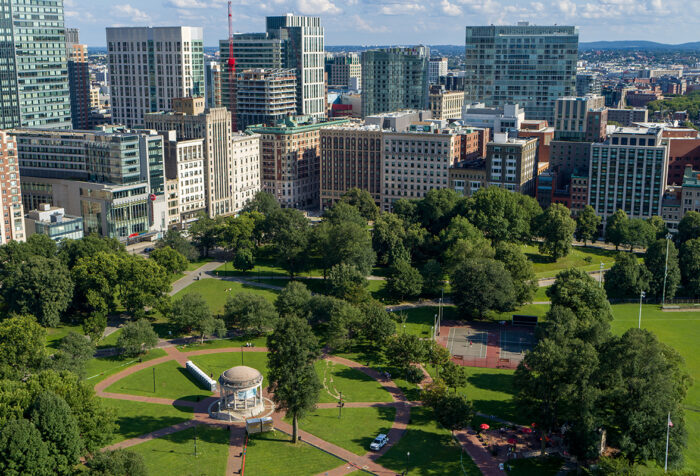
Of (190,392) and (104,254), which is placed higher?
(104,254)

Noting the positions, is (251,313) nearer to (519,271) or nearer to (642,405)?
(519,271)

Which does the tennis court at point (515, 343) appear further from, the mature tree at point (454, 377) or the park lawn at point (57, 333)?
the park lawn at point (57, 333)

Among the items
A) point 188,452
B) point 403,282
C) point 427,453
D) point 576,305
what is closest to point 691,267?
point 576,305

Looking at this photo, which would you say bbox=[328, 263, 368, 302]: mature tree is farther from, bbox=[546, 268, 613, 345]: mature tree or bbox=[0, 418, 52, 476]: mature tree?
bbox=[0, 418, 52, 476]: mature tree

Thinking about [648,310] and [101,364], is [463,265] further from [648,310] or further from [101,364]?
[101,364]

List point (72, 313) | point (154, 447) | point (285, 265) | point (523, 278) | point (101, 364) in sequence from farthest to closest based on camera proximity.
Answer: point (285, 265), point (523, 278), point (72, 313), point (101, 364), point (154, 447)

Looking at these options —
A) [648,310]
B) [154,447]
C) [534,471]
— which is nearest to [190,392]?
[154,447]

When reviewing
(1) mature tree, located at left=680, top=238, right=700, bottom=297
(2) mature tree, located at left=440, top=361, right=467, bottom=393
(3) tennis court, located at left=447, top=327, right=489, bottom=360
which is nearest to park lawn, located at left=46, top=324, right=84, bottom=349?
(3) tennis court, located at left=447, top=327, right=489, bottom=360
